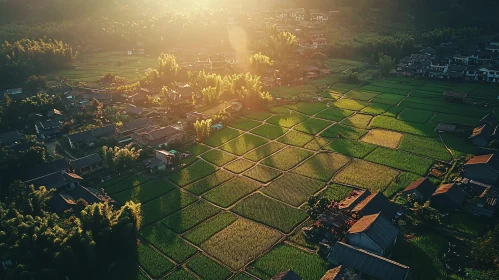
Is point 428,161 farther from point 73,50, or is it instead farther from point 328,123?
point 73,50

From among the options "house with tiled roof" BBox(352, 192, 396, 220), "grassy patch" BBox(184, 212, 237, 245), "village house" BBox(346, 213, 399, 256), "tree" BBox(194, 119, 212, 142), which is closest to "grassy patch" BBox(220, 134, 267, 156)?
"tree" BBox(194, 119, 212, 142)

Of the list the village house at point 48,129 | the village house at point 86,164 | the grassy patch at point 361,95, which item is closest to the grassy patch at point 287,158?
the village house at point 86,164

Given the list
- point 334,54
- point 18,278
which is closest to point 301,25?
point 334,54

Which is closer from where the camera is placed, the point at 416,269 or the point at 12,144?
the point at 416,269

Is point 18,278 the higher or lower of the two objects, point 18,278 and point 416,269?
the higher

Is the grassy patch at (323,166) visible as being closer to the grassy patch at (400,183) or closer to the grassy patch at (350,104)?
the grassy patch at (400,183)

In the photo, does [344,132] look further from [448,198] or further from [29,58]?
[29,58]

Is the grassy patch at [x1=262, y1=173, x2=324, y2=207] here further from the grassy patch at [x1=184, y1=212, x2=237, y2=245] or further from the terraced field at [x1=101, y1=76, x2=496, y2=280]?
the grassy patch at [x1=184, y1=212, x2=237, y2=245]
